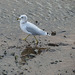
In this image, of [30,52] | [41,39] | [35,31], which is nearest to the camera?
[30,52]

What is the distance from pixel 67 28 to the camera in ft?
40.1

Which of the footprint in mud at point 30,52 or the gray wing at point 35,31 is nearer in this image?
the footprint in mud at point 30,52

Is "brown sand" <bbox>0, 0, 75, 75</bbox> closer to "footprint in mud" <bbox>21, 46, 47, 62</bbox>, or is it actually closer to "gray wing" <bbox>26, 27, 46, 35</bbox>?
"footprint in mud" <bbox>21, 46, 47, 62</bbox>

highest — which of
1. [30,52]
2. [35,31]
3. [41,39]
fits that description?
[35,31]

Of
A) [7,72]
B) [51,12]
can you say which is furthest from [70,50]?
[51,12]

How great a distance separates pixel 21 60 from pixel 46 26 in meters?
3.24

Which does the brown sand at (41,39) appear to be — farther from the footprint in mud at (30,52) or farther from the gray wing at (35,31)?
the gray wing at (35,31)

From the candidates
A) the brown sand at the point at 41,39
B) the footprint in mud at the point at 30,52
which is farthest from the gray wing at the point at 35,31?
the footprint in mud at the point at 30,52

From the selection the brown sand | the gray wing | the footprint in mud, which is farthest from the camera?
the gray wing

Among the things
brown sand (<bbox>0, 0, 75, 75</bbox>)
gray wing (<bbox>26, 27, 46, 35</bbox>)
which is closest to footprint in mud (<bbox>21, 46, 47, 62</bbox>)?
brown sand (<bbox>0, 0, 75, 75</bbox>)

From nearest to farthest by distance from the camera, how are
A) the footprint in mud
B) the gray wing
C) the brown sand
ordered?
the brown sand → the footprint in mud → the gray wing

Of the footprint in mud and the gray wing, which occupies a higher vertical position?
the gray wing

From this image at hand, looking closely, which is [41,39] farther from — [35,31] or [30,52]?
[30,52]

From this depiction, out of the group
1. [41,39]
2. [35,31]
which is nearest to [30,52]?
[35,31]
